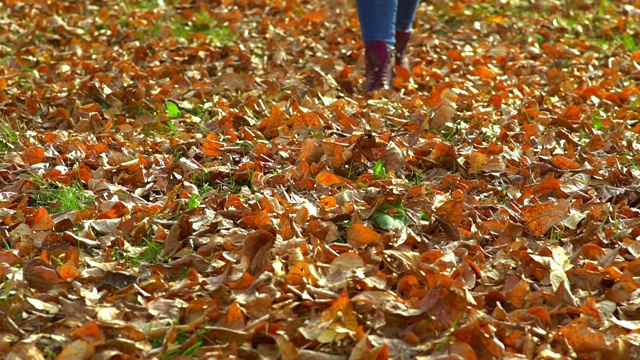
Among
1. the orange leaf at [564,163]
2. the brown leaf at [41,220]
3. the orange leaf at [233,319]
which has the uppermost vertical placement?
the orange leaf at [233,319]

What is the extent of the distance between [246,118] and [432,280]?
1665mm

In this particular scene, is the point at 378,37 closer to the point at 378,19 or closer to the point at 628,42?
the point at 378,19

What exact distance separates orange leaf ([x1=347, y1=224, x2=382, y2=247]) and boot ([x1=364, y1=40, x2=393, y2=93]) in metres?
1.79

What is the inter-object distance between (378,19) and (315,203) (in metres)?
1.58

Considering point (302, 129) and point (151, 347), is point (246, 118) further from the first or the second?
point (151, 347)

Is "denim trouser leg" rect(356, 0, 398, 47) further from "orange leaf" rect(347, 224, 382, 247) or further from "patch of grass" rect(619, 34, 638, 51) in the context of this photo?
"patch of grass" rect(619, 34, 638, 51)

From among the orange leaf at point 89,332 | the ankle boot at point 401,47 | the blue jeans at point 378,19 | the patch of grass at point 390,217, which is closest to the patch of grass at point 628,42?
the ankle boot at point 401,47

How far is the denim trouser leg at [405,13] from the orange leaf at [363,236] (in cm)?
226

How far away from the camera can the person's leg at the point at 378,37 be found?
4039 millimetres

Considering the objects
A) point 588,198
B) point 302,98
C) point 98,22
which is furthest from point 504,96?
point 98,22

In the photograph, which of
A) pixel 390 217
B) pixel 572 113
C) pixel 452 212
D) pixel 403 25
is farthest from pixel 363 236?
pixel 403 25

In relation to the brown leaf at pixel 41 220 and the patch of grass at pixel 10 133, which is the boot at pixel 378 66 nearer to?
the patch of grass at pixel 10 133

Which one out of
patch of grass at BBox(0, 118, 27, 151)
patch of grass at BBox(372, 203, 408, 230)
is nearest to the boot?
patch of grass at BBox(372, 203, 408, 230)

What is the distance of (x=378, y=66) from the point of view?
4145mm
